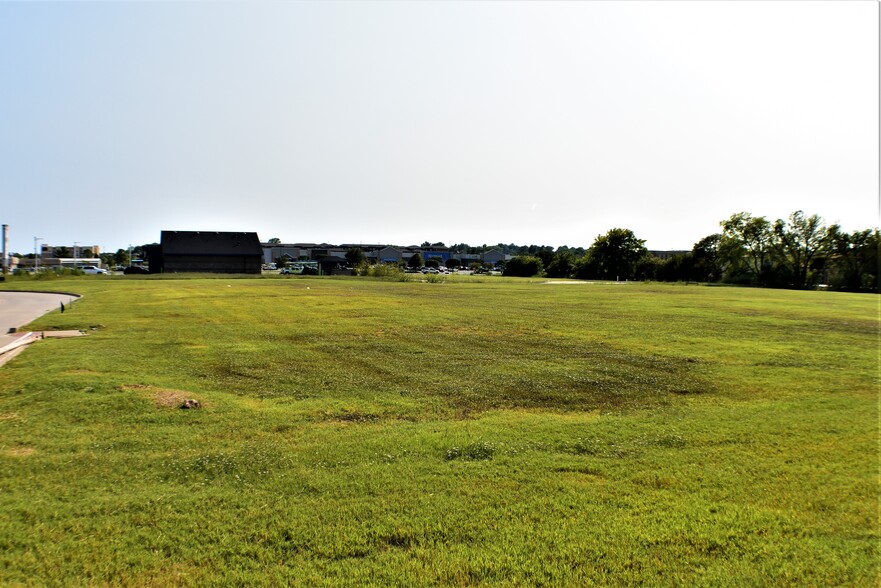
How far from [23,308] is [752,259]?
9684 cm

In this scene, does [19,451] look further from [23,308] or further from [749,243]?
[749,243]

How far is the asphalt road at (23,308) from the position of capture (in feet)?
62.3

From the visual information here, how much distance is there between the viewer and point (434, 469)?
5.84m

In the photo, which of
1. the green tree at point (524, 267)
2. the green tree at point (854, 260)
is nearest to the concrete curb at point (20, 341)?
the green tree at point (854, 260)

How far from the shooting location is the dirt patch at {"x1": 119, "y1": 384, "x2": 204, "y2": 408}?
8.30m

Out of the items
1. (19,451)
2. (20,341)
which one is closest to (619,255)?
(20,341)

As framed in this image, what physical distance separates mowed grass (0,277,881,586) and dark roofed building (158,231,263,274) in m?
80.5

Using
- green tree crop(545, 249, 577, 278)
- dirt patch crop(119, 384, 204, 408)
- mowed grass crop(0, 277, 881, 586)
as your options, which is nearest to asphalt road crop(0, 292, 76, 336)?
mowed grass crop(0, 277, 881, 586)

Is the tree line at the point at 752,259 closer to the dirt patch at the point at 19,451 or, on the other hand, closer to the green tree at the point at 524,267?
the green tree at the point at 524,267

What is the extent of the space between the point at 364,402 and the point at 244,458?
2879 millimetres

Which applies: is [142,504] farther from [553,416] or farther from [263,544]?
[553,416]

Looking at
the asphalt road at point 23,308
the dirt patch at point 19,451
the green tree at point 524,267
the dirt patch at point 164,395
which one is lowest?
the asphalt road at point 23,308

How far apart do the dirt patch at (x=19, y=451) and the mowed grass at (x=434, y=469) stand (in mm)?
48

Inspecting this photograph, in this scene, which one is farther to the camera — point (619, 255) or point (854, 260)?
point (619, 255)
